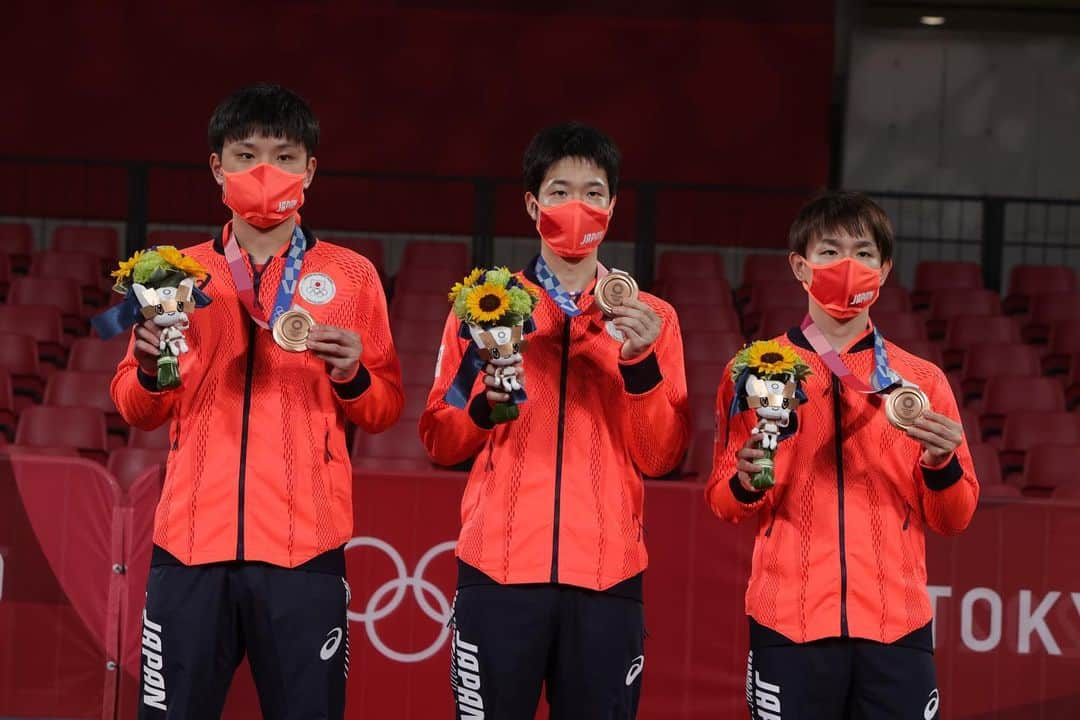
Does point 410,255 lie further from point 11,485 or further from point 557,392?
point 557,392

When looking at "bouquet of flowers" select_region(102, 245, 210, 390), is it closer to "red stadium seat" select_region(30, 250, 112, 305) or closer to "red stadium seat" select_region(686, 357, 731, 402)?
"red stadium seat" select_region(686, 357, 731, 402)

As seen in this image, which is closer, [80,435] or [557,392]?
[557,392]

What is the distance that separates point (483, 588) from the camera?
4051 millimetres

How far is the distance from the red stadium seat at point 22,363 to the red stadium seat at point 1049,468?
6.09m

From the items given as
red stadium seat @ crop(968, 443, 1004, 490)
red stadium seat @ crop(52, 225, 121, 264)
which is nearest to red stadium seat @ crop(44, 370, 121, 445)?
red stadium seat @ crop(52, 225, 121, 264)

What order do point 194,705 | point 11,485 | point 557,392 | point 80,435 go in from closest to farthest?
point 194,705 < point 557,392 < point 11,485 < point 80,435

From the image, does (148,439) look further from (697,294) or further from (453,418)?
(453,418)

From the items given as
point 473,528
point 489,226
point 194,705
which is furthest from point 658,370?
point 489,226

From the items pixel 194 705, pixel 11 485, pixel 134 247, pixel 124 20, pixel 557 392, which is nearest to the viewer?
pixel 194 705

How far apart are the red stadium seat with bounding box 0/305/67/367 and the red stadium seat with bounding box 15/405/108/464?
146cm

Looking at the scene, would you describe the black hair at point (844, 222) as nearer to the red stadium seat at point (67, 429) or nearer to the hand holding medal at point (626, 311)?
the hand holding medal at point (626, 311)

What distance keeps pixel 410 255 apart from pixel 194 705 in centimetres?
778

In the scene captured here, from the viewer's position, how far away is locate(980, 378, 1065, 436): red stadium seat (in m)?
9.91

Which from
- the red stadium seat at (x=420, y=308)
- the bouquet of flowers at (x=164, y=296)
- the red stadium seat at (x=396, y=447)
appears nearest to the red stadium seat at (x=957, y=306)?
the red stadium seat at (x=420, y=308)
